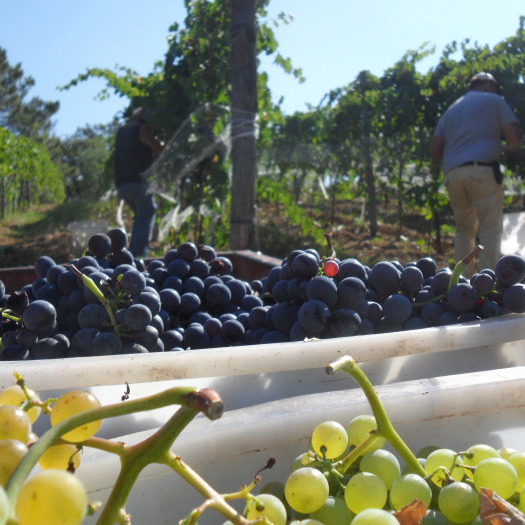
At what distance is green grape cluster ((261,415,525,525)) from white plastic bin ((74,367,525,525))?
5cm

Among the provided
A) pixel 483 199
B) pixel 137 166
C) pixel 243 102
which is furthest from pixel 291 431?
pixel 137 166

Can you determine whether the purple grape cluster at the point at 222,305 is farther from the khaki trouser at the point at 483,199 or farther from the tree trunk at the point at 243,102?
the khaki trouser at the point at 483,199

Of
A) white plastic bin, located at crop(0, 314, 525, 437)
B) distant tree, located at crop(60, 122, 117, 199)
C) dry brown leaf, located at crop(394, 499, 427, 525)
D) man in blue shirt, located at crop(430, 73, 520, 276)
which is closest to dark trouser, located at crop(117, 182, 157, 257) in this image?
man in blue shirt, located at crop(430, 73, 520, 276)

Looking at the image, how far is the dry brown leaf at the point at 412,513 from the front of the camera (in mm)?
593

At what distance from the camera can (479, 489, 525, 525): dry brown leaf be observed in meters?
0.57

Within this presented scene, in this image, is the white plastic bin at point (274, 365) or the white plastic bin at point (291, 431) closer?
the white plastic bin at point (291, 431)

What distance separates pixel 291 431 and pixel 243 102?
2477 mm

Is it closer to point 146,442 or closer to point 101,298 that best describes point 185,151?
point 101,298

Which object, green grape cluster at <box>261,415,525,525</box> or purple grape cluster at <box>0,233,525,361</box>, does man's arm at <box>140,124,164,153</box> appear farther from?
green grape cluster at <box>261,415,525,525</box>

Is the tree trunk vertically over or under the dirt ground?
over

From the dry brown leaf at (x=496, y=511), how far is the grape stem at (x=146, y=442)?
287 millimetres

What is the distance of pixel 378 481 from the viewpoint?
64 centimetres

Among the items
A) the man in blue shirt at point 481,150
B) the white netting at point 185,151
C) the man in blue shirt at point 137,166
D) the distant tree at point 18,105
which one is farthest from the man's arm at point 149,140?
the distant tree at point 18,105

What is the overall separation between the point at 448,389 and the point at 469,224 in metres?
4.44
